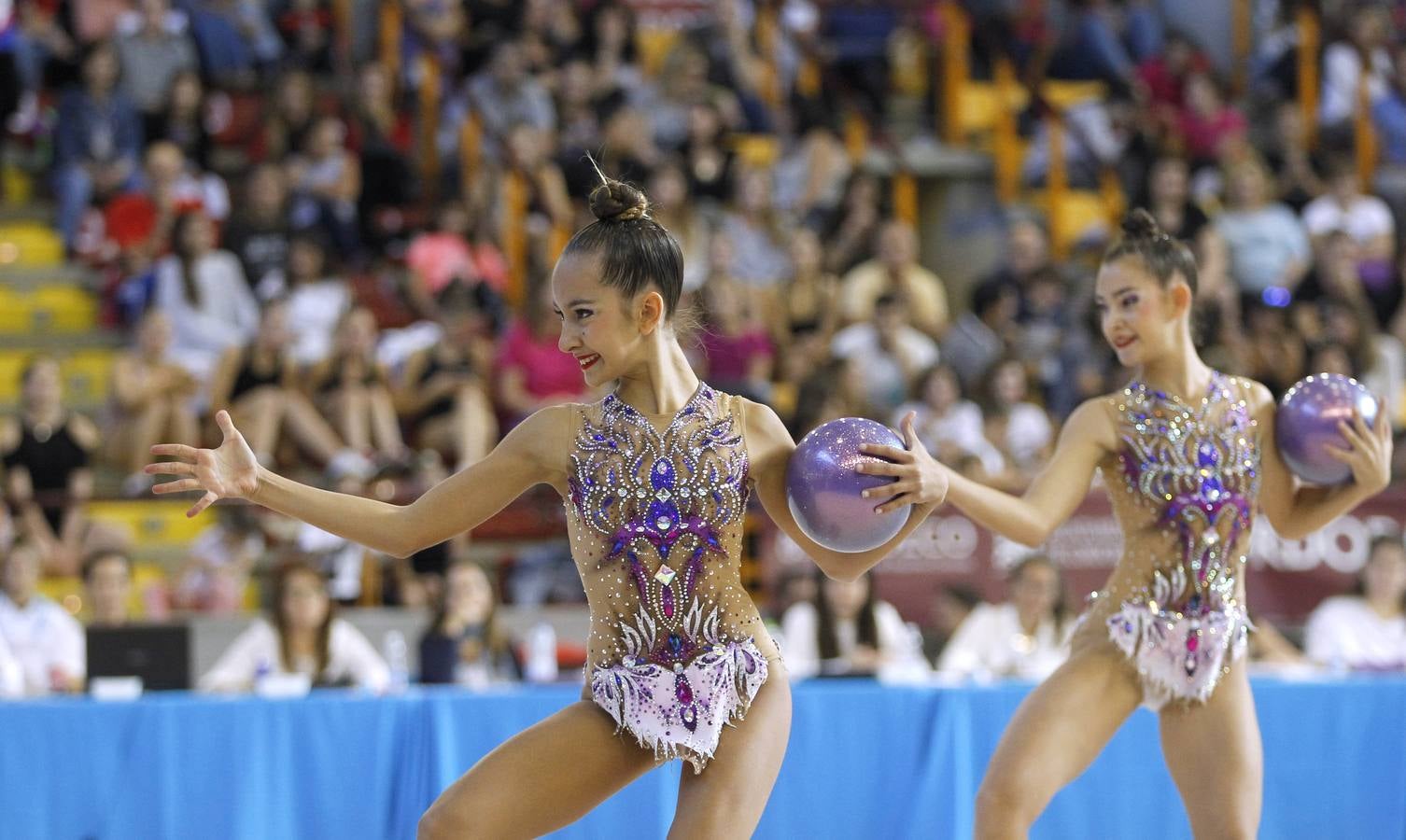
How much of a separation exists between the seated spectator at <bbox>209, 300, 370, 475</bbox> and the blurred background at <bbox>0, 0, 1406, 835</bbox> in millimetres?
27

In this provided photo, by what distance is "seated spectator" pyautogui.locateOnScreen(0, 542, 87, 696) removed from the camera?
24.7ft

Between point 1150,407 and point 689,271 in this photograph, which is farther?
point 689,271

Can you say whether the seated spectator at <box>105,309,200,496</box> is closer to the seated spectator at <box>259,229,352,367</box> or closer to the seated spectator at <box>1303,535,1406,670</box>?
the seated spectator at <box>259,229,352,367</box>

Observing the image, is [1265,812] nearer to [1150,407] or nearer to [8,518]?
[1150,407]

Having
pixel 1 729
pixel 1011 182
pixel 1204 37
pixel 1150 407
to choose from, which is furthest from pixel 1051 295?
pixel 1 729

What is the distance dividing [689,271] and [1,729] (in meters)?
6.99

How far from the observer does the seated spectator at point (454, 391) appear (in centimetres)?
999

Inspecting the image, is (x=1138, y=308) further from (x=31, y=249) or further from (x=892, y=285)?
(x=31, y=249)

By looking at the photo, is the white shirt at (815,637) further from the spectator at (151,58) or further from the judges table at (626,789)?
the spectator at (151,58)

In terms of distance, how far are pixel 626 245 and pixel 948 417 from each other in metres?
6.51

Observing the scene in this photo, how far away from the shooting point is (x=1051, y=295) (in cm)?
1160

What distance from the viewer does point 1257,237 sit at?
39.6ft

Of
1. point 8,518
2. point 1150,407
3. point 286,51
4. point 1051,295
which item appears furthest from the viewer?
point 286,51

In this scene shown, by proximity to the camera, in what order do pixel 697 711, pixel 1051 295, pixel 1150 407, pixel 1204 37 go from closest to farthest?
pixel 697 711, pixel 1150 407, pixel 1051 295, pixel 1204 37
